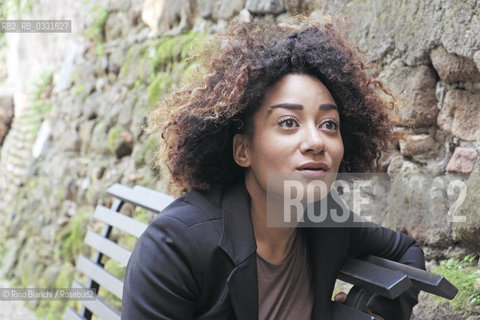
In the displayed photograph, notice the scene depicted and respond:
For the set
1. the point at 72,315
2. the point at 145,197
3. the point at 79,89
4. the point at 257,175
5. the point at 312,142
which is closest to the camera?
the point at 312,142

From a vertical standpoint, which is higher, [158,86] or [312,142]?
[158,86]

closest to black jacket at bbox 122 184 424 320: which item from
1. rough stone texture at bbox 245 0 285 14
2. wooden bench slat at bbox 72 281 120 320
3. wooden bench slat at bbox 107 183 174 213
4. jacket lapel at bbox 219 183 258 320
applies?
jacket lapel at bbox 219 183 258 320

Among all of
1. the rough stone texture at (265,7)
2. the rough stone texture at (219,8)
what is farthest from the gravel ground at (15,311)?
the rough stone texture at (265,7)

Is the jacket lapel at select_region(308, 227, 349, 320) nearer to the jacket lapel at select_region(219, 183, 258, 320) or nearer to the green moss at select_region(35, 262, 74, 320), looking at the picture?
the jacket lapel at select_region(219, 183, 258, 320)

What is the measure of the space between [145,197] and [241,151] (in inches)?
28.4

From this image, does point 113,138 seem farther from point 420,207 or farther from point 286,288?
point 286,288

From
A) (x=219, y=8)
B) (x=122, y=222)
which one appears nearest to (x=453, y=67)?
(x=122, y=222)

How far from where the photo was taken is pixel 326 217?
5.52ft

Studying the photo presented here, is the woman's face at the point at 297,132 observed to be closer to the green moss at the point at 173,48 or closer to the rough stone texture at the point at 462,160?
the rough stone texture at the point at 462,160

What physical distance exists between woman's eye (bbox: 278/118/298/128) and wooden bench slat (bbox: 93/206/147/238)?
0.83 metres

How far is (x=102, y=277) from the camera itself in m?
2.18

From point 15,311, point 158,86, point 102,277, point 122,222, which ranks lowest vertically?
point 15,311

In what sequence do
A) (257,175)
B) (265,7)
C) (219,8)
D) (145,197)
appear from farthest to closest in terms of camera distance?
(219,8) → (265,7) → (145,197) → (257,175)

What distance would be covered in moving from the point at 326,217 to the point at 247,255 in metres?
0.35
